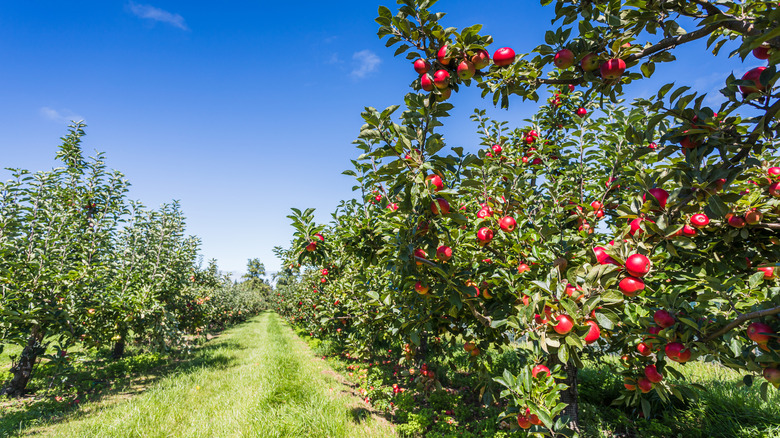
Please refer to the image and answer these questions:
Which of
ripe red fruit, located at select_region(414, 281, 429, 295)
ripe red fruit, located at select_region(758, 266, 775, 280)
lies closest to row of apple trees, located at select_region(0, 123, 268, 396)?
ripe red fruit, located at select_region(414, 281, 429, 295)

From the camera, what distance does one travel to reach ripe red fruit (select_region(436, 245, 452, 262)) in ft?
8.00

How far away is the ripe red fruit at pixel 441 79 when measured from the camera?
1878mm

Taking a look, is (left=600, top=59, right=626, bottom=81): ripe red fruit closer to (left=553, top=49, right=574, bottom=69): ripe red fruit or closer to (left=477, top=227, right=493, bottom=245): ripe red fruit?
(left=553, top=49, right=574, bottom=69): ripe red fruit

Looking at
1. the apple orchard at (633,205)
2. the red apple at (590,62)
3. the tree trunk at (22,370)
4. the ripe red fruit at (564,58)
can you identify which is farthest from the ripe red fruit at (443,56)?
the tree trunk at (22,370)

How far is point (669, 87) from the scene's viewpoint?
1718 mm

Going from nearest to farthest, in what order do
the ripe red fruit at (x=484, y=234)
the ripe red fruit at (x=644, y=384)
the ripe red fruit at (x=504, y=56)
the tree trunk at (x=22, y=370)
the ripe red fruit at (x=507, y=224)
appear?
the ripe red fruit at (x=504, y=56) < the ripe red fruit at (x=644, y=384) < the ripe red fruit at (x=484, y=234) < the ripe red fruit at (x=507, y=224) < the tree trunk at (x=22, y=370)

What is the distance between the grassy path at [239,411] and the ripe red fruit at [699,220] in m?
4.12

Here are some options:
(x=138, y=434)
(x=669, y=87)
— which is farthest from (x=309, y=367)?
(x=669, y=87)

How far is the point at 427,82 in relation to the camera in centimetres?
196

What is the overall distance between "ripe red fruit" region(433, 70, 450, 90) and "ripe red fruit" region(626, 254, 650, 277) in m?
1.50

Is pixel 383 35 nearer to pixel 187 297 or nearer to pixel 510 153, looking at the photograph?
pixel 510 153

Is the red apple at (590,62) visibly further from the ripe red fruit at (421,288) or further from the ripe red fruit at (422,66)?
the ripe red fruit at (421,288)

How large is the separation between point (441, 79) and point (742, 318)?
2019 mm

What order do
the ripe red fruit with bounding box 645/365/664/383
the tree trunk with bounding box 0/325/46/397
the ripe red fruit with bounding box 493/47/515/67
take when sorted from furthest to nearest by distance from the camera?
the tree trunk with bounding box 0/325/46/397 → the ripe red fruit with bounding box 645/365/664/383 → the ripe red fruit with bounding box 493/47/515/67
